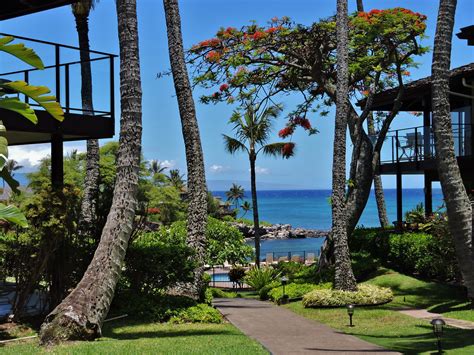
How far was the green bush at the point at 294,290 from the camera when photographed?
1942cm

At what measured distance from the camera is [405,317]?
50.4ft

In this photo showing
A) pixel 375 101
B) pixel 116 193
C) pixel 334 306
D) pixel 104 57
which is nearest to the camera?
pixel 116 193

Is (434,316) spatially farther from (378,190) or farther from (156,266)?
(378,190)

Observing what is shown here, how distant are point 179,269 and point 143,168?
39351 mm

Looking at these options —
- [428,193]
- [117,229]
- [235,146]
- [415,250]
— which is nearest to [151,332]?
[117,229]

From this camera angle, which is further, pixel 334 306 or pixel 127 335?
pixel 334 306

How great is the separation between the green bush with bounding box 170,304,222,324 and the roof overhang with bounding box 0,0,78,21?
27.4 ft

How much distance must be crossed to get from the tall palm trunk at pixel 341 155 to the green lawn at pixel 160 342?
546 centimetres

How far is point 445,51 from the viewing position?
1083cm

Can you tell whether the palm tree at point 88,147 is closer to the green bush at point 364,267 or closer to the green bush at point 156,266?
the green bush at point 156,266

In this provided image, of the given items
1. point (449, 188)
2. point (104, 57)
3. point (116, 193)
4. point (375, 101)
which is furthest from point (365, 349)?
point (375, 101)

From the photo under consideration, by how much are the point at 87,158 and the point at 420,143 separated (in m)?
12.6

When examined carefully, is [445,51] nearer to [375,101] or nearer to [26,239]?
[26,239]

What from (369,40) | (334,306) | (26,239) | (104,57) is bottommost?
(334,306)
